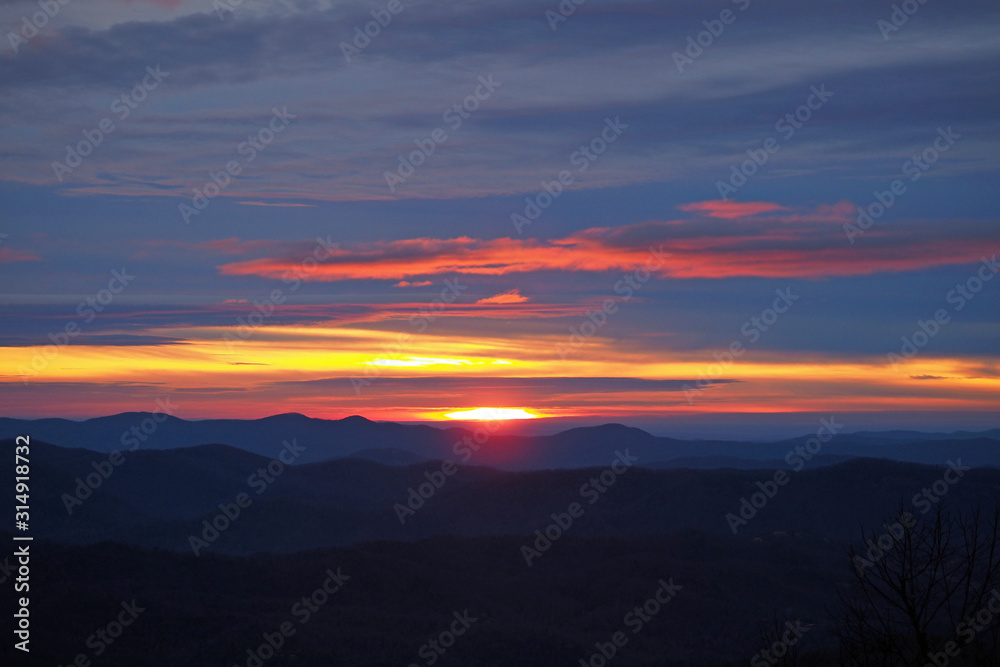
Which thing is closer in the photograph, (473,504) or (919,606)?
(919,606)

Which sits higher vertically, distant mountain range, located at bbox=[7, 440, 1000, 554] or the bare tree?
distant mountain range, located at bbox=[7, 440, 1000, 554]

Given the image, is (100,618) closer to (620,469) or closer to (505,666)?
(505,666)

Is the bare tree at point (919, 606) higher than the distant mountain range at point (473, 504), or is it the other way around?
the distant mountain range at point (473, 504)

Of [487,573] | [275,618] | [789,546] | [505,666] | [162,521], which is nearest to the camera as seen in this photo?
[505,666]

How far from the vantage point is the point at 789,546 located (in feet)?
192

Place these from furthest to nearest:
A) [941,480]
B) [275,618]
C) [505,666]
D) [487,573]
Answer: [941,480] < [487,573] < [275,618] < [505,666]

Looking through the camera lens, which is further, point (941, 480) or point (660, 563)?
point (941, 480)

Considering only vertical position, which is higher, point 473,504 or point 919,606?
point 473,504

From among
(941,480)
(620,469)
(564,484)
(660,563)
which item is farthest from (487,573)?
(941,480)

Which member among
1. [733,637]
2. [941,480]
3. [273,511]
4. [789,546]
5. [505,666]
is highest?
[941,480]

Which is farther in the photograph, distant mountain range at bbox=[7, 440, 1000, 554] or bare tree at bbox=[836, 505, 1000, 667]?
distant mountain range at bbox=[7, 440, 1000, 554]

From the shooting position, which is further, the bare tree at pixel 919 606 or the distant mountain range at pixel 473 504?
the distant mountain range at pixel 473 504

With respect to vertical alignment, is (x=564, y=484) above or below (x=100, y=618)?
above

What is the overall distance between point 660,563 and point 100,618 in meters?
30.6
